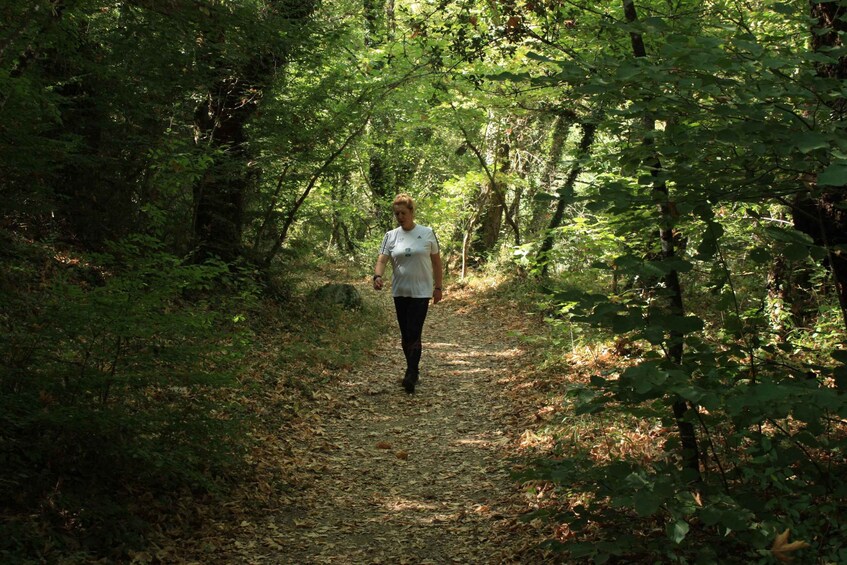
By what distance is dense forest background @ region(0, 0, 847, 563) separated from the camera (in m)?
3.21

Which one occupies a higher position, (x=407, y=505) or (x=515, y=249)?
(x=515, y=249)

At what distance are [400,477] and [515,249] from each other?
384 cm

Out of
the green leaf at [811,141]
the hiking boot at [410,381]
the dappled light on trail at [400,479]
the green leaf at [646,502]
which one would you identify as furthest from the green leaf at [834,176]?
the hiking boot at [410,381]

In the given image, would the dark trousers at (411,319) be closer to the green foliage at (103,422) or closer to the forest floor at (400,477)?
the forest floor at (400,477)

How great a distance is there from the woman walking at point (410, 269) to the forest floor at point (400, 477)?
999 millimetres

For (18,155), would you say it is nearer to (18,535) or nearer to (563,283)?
(18,535)

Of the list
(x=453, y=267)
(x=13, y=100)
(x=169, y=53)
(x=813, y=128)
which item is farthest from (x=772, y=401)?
(x=453, y=267)

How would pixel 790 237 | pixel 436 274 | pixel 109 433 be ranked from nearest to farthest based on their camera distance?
pixel 790 237, pixel 109 433, pixel 436 274

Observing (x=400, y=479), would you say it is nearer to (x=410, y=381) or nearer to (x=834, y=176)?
(x=410, y=381)

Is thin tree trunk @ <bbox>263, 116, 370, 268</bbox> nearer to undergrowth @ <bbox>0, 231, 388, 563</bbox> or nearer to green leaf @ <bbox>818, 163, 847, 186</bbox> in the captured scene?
undergrowth @ <bbox>0, 231, 388, 563</bbox>

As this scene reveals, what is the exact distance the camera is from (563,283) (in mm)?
13281

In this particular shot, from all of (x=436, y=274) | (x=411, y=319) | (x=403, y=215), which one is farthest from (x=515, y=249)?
(x=411, y=319)

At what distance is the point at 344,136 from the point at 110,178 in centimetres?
414

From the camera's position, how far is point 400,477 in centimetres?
626
